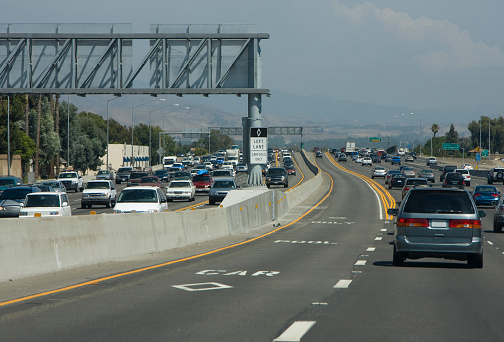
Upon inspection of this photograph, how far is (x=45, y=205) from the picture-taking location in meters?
29.6

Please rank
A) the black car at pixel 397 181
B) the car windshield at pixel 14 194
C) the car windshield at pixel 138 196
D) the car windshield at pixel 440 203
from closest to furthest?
the car windshield at pixel 440 203 < the car windshield at pixel 138 196 < the car windshield at pixel 14 194 < the black car at pixel 397 181

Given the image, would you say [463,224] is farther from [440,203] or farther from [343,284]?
[343,284]

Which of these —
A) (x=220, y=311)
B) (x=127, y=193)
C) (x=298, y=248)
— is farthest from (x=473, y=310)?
(x=127, y=193)

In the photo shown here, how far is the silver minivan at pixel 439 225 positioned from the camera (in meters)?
15.7

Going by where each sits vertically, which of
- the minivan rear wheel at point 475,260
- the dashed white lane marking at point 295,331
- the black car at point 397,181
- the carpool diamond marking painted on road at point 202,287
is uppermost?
the dashed white lane marking at point 295,331

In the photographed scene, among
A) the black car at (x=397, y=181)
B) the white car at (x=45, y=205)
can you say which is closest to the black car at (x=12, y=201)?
the white car at (x=45, y=205)

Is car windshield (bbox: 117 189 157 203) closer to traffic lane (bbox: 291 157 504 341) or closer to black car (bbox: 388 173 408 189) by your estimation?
traffic lane (bbox: 291 157 504 341)

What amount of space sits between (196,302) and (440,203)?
6.83m

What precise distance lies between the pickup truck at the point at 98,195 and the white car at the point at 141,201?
13.9 m

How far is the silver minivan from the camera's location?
51.5 feet

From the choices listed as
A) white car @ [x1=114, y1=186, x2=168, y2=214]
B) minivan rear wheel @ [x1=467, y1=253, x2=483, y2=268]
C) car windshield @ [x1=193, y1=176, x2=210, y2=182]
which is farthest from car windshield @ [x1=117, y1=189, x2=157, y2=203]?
car windshield @ [x1=193, y1=176, x2=210, y2=182]

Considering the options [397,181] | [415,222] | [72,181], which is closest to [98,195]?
[72,181]

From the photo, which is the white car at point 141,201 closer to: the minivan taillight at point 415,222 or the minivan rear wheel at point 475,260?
the minivan taillight at point 415,222

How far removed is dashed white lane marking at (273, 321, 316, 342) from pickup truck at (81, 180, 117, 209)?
36.3m
